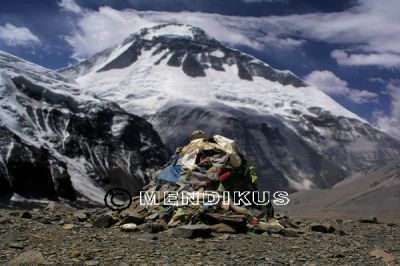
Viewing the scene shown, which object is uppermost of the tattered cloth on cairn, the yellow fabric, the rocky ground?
the yellow fabric

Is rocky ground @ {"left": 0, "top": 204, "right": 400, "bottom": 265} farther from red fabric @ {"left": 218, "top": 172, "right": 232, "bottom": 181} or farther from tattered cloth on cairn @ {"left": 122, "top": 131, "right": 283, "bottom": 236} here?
red fabric @ {"left": 218, "top": 172, "right": 232, "bottom": 181}

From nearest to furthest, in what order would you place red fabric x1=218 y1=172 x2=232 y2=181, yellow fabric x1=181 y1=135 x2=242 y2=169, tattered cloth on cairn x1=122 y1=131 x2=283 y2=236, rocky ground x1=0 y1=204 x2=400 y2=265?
rocky ground x1=0 y1=204 x2=400 y2=265 → tattered cloth on cairn x1=122 y1=131 x2=283 y2=236 → red fabric x1=218 y1=172 x2=232 y2=181 → yellow fabric x1=181 y1=135 x2=242 y2=169

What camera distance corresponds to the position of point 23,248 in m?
17.9

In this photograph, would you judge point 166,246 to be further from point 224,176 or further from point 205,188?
point 224,176

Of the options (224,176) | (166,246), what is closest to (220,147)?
(224,176)

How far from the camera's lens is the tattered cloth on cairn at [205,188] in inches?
971

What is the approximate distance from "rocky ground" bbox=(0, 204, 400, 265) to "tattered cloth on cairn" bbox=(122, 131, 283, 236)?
1099mm

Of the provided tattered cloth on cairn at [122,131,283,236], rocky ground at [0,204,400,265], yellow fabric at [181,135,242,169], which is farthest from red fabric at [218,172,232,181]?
rocky ground at [0,204,400,265]

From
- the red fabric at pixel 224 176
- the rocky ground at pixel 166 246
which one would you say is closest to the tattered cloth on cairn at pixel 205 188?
the red fabric at pixel 224 176

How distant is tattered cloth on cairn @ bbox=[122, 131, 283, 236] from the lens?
2466cm

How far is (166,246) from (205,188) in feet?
29.7

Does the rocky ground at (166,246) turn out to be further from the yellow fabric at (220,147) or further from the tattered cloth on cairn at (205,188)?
the yellow fabric at (220,147)

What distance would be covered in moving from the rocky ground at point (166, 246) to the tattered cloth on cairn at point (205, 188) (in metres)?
1.10

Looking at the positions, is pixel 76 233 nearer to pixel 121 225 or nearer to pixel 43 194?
pixel 121 225
